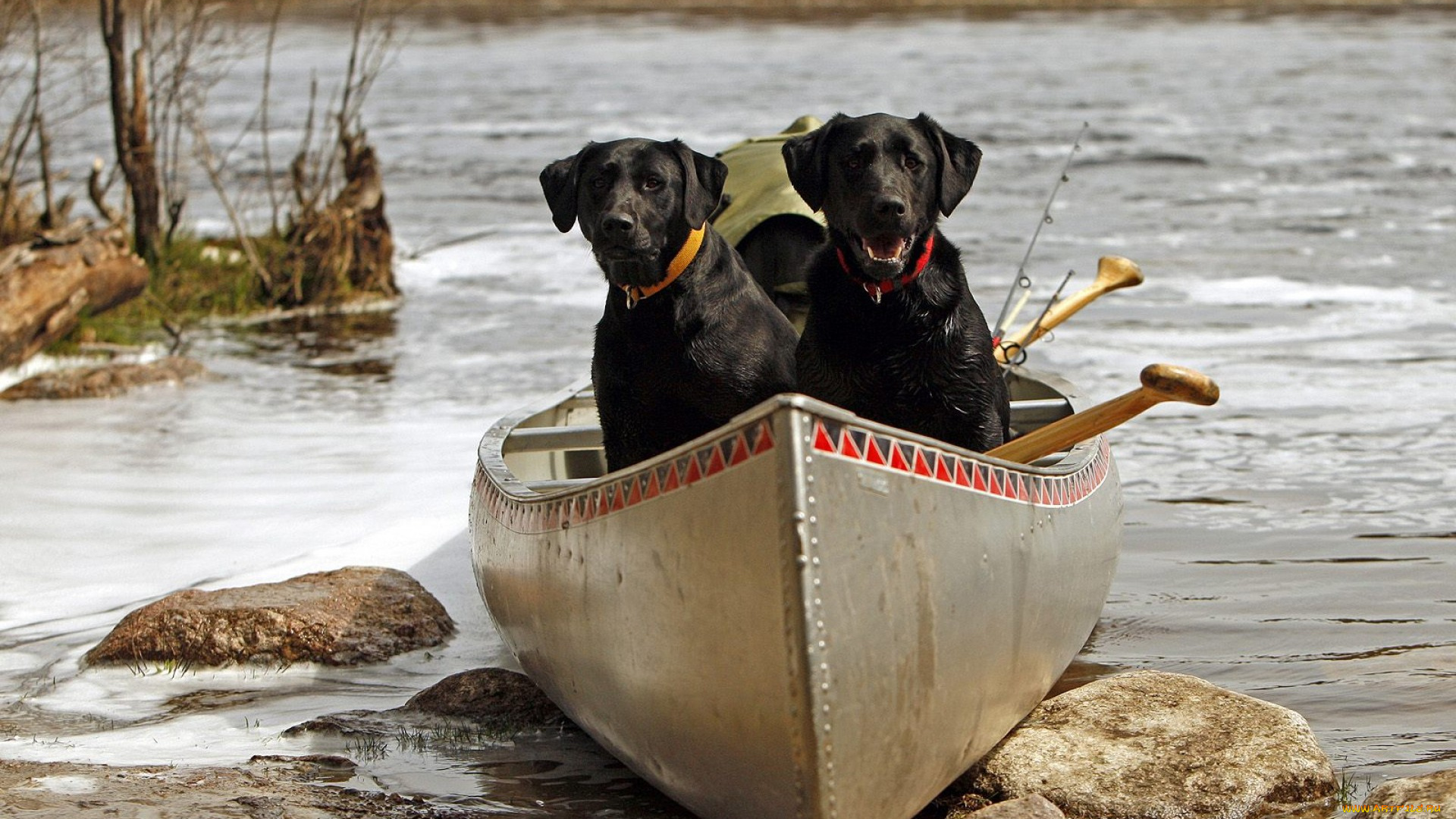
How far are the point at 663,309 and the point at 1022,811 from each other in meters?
1.87

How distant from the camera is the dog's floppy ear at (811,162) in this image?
516cm

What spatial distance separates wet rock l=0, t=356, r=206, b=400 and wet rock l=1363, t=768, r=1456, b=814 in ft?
28.0

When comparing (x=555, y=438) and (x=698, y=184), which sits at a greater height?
(x=698, y=184)

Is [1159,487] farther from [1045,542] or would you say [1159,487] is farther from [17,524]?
[17,524]

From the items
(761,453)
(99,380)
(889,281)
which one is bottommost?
(99,380)

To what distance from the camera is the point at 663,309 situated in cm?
533

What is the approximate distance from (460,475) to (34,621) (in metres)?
2.85

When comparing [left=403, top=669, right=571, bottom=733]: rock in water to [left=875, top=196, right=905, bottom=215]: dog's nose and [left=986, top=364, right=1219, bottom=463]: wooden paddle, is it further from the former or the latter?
[left=875, top=196, right=905, bottom=215]: dog's nose

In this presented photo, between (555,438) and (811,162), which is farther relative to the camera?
(555,438)

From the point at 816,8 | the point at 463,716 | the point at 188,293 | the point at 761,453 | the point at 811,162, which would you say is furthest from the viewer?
the point at 816,8

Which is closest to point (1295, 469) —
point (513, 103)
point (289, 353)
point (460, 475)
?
point (460, 475)

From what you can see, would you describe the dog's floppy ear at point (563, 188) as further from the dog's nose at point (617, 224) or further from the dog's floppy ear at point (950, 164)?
the dog's floppy ear at point (950, 164)

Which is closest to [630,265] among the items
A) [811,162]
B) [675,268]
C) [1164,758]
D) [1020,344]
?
[675,268]

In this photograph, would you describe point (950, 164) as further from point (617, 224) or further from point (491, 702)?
point (491, 702)
